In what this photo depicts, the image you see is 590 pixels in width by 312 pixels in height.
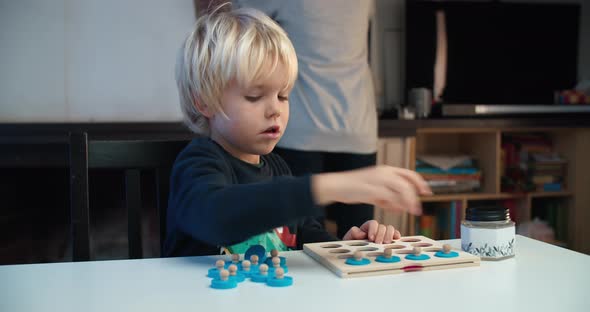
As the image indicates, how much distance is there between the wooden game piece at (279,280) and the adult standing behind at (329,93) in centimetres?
118

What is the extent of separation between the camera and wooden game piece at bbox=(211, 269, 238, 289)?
649mm

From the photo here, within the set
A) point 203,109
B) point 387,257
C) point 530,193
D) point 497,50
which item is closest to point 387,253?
point 387,257

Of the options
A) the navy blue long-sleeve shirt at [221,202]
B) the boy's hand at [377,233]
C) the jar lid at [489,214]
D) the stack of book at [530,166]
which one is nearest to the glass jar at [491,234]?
the jar lid at [489,214]

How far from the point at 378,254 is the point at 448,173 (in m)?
2.41

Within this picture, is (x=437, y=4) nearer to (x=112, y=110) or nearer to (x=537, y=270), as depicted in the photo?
(x=112, y=110)

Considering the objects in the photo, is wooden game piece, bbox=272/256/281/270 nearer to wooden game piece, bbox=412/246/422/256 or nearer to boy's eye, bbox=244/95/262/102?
wooden game piece, bbox=412/246/422/256

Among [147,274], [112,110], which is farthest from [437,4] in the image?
[147,274]

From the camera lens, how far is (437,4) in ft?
10.8

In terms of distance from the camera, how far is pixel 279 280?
660mm

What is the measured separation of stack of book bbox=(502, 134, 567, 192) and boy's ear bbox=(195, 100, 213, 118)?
2.55 m

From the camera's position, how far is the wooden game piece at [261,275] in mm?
674

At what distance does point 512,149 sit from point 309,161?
5.80 feet

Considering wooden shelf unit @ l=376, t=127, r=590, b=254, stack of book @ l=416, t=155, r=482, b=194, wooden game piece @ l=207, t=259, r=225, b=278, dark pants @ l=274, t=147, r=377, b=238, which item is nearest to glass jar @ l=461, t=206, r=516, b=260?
wooden game piece @ l=207, t=259, r=225, b=278

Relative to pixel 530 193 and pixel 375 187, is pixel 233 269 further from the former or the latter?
pixel 530 193
